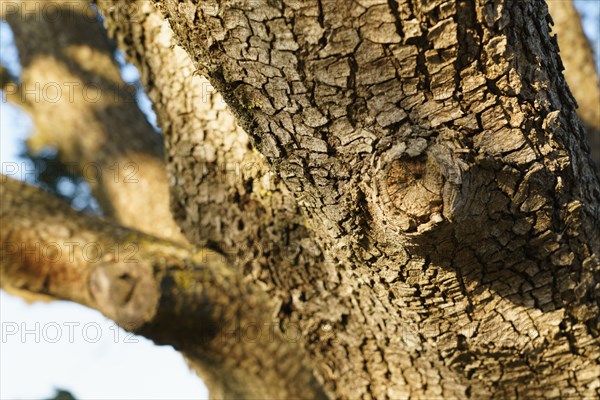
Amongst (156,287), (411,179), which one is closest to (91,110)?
(156,287)

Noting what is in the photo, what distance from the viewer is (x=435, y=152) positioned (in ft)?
3.32

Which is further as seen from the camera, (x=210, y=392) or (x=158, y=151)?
(x=158, y=151)

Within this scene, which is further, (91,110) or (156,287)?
(91,110)

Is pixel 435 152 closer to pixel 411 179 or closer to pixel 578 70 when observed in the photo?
pixel 411 179

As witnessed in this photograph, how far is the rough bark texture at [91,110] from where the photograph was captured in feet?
9.39

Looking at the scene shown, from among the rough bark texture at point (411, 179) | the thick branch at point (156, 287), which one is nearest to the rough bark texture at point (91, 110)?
the thick branch at point (156, 287)

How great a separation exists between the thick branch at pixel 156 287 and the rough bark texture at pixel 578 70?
1.80 metres

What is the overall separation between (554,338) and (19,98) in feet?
11.1

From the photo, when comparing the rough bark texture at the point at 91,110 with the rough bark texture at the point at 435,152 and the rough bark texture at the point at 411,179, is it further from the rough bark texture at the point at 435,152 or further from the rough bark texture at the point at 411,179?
the rough bark texture at the point at 435,152

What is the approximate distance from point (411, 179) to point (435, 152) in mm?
66

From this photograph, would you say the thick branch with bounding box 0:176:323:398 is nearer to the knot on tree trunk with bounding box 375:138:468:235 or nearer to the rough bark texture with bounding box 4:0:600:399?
the rough bark texture with bounding box 4:0:600:399

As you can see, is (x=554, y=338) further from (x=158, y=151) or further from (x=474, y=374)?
(x=158, y=151)

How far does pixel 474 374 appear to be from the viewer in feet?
4.78

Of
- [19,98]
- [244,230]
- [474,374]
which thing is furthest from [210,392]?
[19,98]
